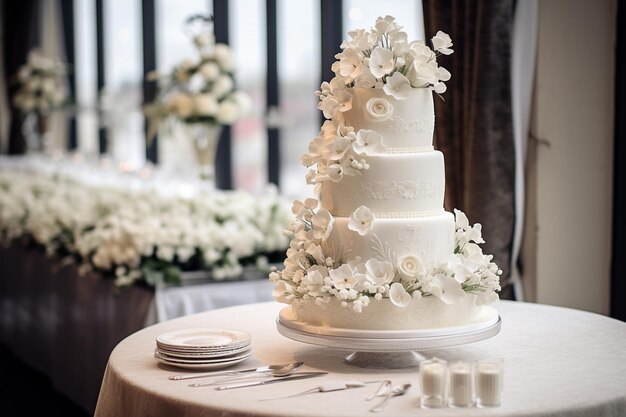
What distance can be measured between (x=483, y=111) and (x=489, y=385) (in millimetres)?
1858

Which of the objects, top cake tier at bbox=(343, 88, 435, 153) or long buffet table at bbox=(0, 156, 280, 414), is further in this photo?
long buffet table at bbox=(0, 156, 280, 414)

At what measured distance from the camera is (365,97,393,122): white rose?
2361 mm

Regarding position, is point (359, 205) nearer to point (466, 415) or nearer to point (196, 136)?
point (466, 415)

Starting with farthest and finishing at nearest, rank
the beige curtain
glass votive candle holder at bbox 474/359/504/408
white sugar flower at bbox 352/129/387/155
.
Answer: the beige curtain < white sugar flower at bbox 352/129/387/155 < glass votive candle holder at bbox 474/359/504/408

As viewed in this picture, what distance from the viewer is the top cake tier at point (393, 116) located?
2373 mm

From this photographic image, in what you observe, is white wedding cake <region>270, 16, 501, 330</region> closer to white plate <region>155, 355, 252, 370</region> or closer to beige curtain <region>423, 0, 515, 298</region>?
white plate <region>155, 355, 252, 370</region>

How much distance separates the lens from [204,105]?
5832mm

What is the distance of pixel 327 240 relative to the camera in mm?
2400

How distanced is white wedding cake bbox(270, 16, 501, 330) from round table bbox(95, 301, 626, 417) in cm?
14

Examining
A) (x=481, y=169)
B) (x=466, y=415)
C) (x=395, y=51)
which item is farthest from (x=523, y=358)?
(x=481, y=169)

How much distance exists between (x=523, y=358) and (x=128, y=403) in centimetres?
100

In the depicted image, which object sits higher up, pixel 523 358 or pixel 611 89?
pixel 611 89

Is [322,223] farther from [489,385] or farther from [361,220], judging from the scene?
[489,385]

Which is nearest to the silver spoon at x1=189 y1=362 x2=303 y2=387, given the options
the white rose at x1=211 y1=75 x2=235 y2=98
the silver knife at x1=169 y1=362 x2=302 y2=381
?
the silver knife at x1=169 y1=362 x2=302 y2=381
